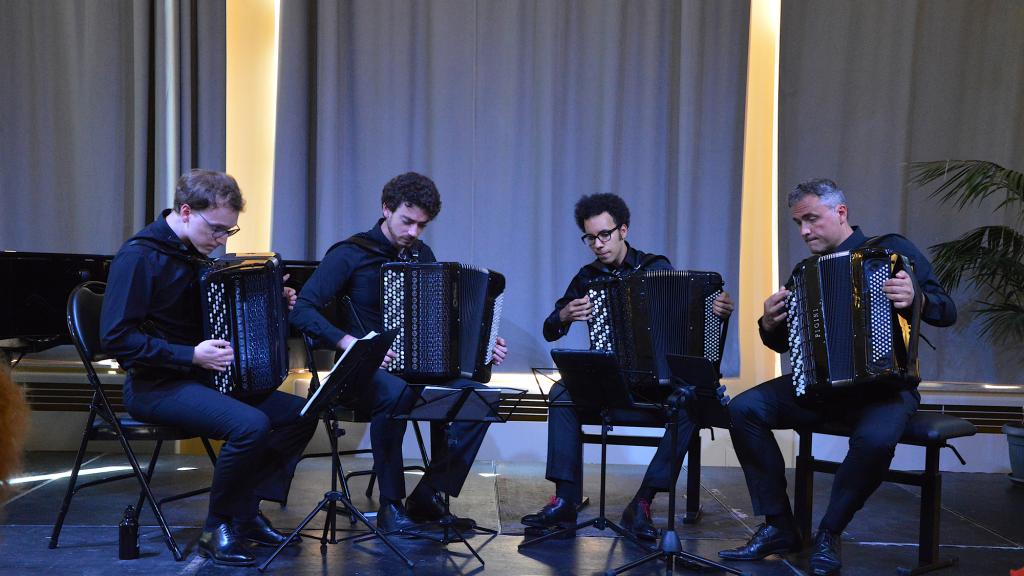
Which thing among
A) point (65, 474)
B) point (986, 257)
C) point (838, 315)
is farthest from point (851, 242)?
point (65, 474)

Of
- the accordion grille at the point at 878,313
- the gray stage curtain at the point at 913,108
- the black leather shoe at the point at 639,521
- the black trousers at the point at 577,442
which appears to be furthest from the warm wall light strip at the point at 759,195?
the accordion grille at the point at 878,313

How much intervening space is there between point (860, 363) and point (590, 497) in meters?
1.65

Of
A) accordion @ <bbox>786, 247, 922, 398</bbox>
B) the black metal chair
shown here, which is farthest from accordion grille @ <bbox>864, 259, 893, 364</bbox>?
the black metal chair

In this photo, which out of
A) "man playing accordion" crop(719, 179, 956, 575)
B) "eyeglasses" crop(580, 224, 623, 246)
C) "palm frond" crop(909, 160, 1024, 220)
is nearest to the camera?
"man playing accordion" crop(719, 179, 956, 575)

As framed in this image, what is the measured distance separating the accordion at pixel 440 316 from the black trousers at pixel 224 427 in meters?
0.63

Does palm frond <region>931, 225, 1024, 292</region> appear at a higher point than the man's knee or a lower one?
higher

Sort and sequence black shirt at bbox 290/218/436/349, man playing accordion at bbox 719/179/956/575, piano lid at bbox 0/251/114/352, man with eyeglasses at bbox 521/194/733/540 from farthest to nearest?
piano lid at bbox 0/251/114/352 < black shirt at bbox 290/218/436/349 < man with eyeglasses at bbox 521/194/733/540 < man playing accordion at bbox 719/179/956/575

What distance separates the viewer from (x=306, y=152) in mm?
5535

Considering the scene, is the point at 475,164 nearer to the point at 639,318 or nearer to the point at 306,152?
the point at 306,152

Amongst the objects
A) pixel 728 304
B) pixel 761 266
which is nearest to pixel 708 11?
pixel 761 266

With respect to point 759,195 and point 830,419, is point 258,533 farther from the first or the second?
point 759,195

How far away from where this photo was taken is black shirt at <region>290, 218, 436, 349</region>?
404 cm

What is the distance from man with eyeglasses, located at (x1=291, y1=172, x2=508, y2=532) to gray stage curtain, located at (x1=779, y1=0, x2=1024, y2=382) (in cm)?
243

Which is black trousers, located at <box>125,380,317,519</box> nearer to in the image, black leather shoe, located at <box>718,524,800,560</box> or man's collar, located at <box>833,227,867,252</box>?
black leather shoe, located at <box>718,524,800,560</box>
